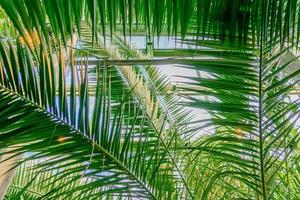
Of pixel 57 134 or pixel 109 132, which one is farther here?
Answer: pixel 109 132

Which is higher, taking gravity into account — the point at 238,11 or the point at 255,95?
the point at 238,11

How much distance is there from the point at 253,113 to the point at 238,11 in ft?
2.16

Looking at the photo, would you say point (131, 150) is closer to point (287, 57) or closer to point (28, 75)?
point (28, 75)

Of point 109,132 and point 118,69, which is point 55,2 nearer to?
point 109,132

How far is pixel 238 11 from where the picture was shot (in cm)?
79

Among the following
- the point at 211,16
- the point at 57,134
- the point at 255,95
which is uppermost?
the point at 211,16

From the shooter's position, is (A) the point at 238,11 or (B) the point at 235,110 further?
(B) the point at 235,110

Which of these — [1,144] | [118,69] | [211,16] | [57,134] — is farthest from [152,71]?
[211,16]

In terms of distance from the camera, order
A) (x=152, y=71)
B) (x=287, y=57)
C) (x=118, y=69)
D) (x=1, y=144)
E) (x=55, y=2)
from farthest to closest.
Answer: (x=152, y=71)
(x=118, y=69)
(x=287, y=57)
(x=1, y=144)
(x=55, y=2)

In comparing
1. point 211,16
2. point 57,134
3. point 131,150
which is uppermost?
point 211,16

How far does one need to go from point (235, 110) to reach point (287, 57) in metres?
0.76

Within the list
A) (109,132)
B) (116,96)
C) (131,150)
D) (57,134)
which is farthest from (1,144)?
(116,96)

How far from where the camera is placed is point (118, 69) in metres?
2.11

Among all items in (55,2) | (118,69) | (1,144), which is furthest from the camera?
(118,69)
